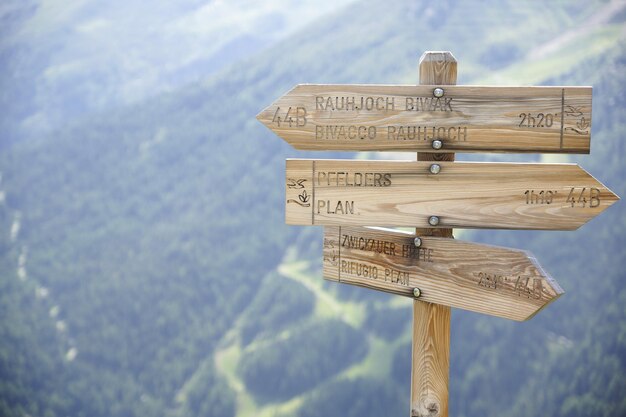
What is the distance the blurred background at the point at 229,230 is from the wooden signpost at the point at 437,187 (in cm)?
3437

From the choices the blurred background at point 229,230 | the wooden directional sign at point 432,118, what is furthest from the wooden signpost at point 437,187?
the blurred background at point 229,230

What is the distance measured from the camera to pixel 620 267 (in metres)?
44.1

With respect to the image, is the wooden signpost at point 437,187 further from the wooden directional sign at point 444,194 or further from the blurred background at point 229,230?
the blurred background at point 229,230

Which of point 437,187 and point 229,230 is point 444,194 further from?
point 229,230

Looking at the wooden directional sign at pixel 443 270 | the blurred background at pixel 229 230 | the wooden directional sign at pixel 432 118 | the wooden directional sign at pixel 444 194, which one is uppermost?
the wooden directional sign at pixel 432 118

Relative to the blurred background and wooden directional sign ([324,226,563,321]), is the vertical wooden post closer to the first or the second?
wooden directional sign ([324,226,563,321])

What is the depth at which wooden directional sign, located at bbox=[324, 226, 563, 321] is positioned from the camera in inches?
159

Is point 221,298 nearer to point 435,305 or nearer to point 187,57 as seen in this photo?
point 187,57

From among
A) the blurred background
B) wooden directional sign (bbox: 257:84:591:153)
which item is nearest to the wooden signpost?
wooden directional sign (bbox: 257:84:591:153)

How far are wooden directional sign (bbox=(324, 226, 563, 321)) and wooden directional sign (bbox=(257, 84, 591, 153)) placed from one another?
51 centimetres

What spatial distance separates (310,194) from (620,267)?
43293 millimetres

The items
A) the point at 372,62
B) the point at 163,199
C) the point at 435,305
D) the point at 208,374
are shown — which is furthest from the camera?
the point at 372,62

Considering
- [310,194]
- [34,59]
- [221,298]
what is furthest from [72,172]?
[310,194]

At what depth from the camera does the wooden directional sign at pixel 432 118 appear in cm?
405
